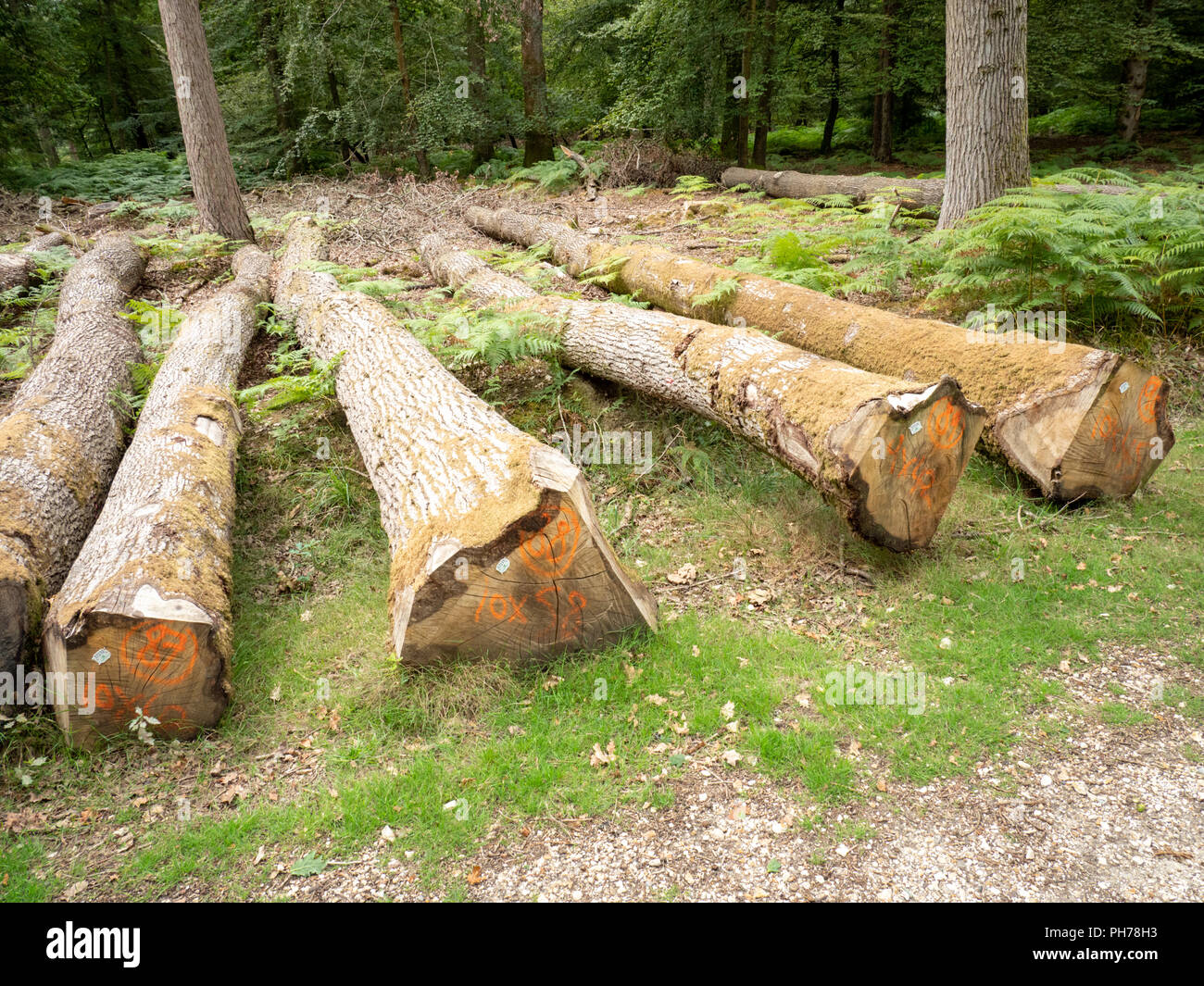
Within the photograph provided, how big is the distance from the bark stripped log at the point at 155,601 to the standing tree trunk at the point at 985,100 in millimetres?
7909

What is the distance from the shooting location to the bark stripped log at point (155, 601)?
3465mm

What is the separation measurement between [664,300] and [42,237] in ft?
39.4

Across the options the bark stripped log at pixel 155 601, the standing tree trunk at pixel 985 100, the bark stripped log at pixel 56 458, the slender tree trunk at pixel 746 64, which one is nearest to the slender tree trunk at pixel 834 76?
the slender tree trunk at pixel 746 64

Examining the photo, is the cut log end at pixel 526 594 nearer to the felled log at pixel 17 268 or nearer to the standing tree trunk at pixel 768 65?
the felled log at pixel 17 268

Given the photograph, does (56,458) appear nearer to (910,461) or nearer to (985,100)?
(910,461)

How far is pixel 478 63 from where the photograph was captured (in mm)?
17891

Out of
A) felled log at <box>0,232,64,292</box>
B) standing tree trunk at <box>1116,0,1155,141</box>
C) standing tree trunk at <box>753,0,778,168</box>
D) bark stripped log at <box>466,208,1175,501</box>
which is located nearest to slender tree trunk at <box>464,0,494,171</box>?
standing tree trunk at <box>753,0,778,168</box>

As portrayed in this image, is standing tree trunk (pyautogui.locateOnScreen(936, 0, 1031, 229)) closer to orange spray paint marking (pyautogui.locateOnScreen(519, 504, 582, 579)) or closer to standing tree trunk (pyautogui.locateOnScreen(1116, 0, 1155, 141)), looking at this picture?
orange spray paint marking (pyautogui.locateOnScreen(519, 504, 582, 579))

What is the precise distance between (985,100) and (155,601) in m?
8.77

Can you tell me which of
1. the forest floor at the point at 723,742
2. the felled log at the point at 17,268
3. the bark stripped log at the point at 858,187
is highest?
the bark stripped log at the point at 858,187

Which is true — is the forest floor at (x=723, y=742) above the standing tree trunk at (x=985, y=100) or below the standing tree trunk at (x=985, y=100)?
below

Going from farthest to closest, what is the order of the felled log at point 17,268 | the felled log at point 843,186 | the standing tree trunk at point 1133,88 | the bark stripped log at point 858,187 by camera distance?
the standing tree trunk at point 1133,88
the felled log at point 843,186
the bark stripped log at point 858,187
the felled log at point 17,268
